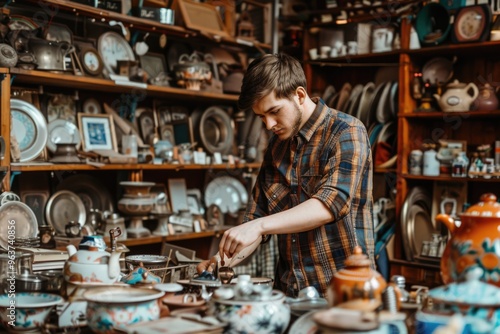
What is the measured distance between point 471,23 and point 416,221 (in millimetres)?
1259

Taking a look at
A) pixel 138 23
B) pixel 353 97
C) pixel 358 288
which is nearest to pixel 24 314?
pixel 358 288

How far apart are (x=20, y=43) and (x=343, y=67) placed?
92.8 inches

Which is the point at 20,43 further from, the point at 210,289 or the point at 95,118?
the point at 210,289

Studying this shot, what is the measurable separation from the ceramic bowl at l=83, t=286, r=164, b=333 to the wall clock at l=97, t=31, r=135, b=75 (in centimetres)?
260

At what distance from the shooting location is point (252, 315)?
4.31 ft

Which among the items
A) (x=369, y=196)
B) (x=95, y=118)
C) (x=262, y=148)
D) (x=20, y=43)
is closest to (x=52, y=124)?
(x=95, y=118)

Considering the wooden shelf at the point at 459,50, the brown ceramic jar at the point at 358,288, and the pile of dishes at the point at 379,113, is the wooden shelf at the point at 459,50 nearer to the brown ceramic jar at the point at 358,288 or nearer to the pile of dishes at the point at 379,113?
the pile of dishes at the point at 379,113

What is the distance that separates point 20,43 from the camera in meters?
3.21

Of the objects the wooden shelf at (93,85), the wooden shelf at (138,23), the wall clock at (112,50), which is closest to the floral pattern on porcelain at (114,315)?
the wooden shelf at (93,85)

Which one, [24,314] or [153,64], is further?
[153,64]

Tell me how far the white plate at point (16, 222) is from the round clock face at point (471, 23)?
2586 mm

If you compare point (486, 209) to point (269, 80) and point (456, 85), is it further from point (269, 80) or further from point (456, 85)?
point (456, 85)

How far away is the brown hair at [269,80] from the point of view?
6.72 ft

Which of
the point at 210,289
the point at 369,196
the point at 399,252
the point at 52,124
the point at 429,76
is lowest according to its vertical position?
the point at 399,252
